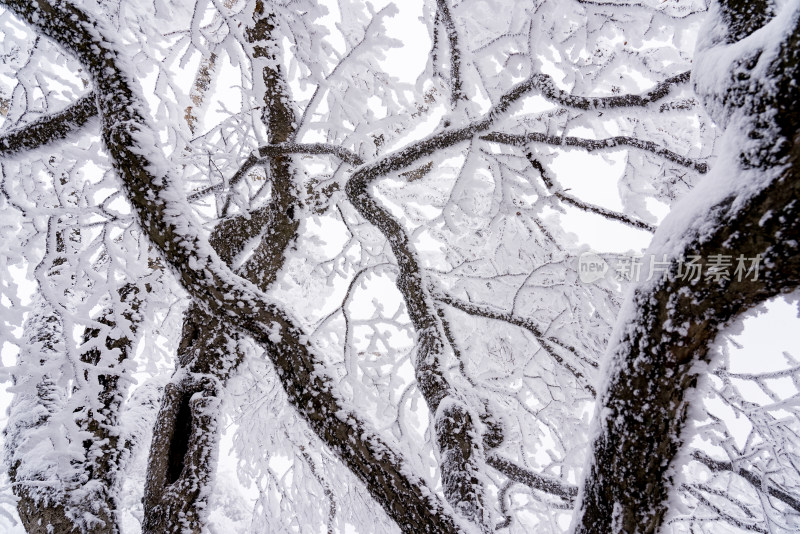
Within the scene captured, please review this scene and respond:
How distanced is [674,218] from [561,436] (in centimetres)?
328

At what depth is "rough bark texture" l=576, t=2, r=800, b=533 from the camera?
27.4 inches

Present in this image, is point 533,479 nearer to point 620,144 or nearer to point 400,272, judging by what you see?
point 400,272

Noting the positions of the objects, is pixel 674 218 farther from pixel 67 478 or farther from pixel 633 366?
pixel 67 478

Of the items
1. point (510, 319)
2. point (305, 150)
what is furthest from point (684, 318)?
point (305, 150)

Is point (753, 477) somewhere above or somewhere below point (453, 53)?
below

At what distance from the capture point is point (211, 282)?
1549 millimetres

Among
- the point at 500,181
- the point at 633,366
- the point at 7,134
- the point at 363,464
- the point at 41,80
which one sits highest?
the point at 41,80

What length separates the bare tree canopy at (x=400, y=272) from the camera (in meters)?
0.83

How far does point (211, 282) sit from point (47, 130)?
1.62 m

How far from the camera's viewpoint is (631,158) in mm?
3207

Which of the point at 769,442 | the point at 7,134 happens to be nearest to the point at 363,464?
the point at 769,442

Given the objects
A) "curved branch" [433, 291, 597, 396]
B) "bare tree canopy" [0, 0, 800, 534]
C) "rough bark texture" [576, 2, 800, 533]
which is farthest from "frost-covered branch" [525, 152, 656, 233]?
"rough bark texture" [576, 2, 800, 533]

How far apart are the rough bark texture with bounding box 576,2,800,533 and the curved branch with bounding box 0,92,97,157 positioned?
8.97 ft

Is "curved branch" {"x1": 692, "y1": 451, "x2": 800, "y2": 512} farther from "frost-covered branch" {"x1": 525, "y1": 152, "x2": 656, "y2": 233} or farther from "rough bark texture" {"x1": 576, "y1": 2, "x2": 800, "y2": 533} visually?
"rough bark texture" {"x1": 576, "y1": 2, "x2": 800, "y2": 533}
